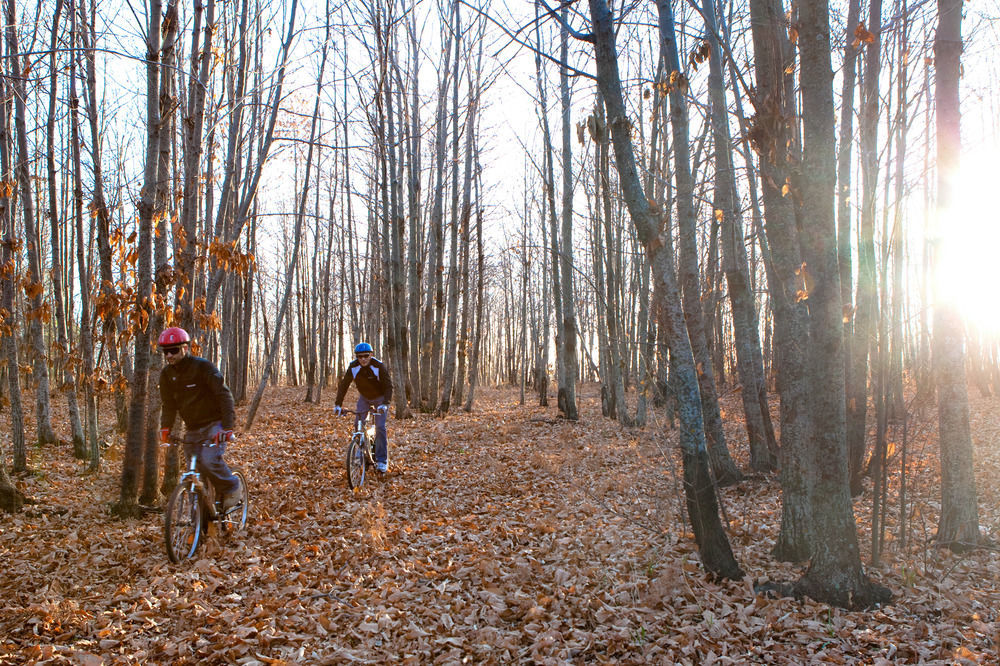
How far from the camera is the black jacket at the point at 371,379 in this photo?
884 centimetres

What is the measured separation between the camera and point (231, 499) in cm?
619

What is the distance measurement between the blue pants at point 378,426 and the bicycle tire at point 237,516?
2.45 m

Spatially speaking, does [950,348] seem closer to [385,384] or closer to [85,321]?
[385,384]

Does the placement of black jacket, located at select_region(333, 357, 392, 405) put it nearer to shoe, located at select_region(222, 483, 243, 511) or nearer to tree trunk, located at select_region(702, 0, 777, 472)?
shoe, located at select_region(222, 483, 243, 511)

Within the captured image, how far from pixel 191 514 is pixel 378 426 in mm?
3515

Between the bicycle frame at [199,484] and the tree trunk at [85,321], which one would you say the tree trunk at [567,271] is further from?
the bicycle frame at [199,484]

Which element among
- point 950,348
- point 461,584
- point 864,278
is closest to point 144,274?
point 461,584

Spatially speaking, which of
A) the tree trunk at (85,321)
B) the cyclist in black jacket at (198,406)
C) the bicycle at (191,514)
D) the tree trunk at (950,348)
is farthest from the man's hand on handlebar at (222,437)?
the tree trunk at (950,348)

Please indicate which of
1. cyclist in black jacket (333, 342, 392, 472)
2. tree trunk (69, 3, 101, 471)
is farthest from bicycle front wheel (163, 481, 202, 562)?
tree trunk (69, 3, 101, 471)

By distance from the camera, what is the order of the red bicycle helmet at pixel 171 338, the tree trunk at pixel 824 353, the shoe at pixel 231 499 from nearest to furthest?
the tree trunk at pixel 824 353 < the red bicycle helmet at pixel 171 338 < the shoe at pixel 231 499

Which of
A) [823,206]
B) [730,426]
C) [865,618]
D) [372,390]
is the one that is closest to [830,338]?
[823,206]

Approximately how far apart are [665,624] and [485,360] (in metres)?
49.3

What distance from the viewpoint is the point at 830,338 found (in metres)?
4.15

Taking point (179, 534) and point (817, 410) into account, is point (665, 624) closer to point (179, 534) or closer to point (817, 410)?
point (817, 410)
